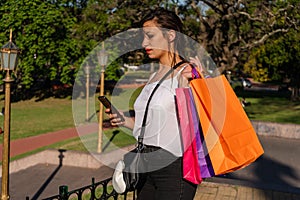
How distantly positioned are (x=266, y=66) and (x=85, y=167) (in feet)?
103

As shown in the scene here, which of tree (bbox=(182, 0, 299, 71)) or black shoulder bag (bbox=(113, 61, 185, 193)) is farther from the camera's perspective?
tree (bbox=(182, 0, 299, 71))

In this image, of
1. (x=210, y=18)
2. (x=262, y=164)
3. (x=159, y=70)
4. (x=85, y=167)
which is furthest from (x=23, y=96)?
(x=159, y=70)

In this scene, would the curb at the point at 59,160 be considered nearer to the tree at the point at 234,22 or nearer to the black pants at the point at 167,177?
the black pants at the point at 167,177

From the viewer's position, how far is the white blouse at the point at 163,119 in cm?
219

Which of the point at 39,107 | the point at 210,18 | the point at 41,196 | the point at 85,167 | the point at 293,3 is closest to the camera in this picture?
the point at 41,196

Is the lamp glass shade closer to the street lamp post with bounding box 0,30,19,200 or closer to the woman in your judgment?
the street lamp post with bounding box 0,30,19,200

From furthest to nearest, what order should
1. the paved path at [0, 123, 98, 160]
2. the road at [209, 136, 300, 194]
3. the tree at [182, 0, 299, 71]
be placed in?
the tree at [182, 0, 299, 71] → the paved path at [0, 123, 98, 160] → the road at [209, 136, 300, 194]

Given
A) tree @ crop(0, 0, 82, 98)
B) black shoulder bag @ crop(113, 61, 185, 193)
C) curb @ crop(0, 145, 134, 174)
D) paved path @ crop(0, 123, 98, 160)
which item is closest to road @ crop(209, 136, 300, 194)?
curb @ crop(0, 145, 134, 174)

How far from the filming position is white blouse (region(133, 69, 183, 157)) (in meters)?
2.19

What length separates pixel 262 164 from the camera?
463 inches

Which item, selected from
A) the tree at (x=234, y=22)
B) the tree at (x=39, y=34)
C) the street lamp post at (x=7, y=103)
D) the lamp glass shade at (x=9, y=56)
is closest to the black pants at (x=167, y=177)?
the street lamp post at (x=7, y=103)

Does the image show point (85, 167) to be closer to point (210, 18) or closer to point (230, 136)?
point (230, 136)

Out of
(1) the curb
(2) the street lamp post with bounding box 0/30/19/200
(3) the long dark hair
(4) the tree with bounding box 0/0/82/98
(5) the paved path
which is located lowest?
(5) the paved path

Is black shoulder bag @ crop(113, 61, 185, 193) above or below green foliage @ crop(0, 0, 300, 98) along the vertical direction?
below
